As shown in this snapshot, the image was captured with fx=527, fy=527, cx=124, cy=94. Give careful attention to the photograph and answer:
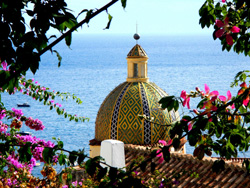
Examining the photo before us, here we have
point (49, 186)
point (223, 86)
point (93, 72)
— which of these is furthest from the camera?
point (93, 72)

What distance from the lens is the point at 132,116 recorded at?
47.8 feet

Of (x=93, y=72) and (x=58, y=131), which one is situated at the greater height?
(x=93, y=72)

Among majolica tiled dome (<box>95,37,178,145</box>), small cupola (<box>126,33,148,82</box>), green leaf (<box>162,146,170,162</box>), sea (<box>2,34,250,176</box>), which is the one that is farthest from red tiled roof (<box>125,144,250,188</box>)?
sea (<box>2,34,250,176</box>)

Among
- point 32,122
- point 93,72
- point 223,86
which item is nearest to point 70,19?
point 32,122

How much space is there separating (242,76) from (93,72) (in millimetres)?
108029

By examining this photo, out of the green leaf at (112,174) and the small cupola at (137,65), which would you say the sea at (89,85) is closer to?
the small cupola at (137,65)

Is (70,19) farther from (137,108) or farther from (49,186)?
(137,108)

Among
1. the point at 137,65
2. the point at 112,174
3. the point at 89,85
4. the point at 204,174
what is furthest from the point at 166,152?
the point at 89,85

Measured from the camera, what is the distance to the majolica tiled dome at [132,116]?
47.3ft

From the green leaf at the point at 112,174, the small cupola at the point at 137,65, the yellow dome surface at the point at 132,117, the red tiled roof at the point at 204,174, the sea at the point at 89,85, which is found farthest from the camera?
the sea at the point at 89,85

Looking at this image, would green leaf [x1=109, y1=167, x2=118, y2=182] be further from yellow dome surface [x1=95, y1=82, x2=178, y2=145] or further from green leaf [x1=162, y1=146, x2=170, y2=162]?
yellow dome surface [x1=95, y1=82, x2=178, y2=145]

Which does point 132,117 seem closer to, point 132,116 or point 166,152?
point 132,116

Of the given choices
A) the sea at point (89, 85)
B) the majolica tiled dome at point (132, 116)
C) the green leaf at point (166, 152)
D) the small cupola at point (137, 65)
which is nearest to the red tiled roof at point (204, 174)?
the majolica tiled dome at point (132, 116)

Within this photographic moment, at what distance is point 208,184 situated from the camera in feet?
33.8
